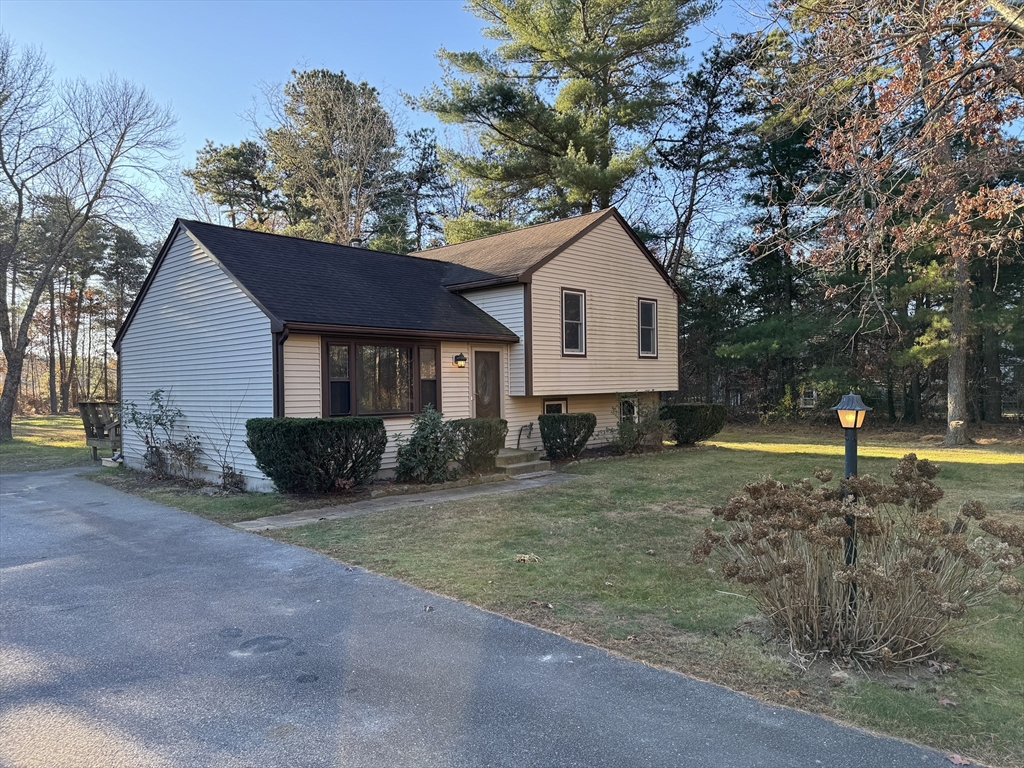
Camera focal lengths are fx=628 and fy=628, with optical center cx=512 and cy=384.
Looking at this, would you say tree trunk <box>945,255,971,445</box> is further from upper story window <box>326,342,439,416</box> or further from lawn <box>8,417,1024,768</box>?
upper story window <box>326,342,439,416</box>

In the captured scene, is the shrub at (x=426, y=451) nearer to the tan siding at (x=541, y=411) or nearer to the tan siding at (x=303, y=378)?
the tan siding at (x=303, y=378)

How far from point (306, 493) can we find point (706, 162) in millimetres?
19920

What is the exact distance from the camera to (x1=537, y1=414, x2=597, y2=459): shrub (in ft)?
42.2

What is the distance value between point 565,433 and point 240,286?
21.8 feet

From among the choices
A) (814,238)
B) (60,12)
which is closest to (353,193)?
(60,12)

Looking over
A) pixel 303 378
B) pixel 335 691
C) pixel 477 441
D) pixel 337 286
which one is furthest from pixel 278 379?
pixel 335 691

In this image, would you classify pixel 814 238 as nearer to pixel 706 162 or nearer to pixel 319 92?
pixel 706 162

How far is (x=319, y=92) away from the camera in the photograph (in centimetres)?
2534

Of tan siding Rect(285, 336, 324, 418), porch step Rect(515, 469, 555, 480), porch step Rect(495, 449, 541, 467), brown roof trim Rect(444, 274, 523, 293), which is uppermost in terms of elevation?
brown roof trim Rect(444, 274, 523, 293)

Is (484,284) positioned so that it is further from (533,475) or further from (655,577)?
(655,577)

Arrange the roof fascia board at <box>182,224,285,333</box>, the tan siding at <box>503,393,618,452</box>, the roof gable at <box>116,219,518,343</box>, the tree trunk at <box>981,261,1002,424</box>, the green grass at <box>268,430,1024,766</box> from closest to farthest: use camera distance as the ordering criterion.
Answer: the green grass at <box>268,430,1024,766</box> → the roof fascia board at <box>182,224,285,333</box> → the roof gable at <box>116,219,518,343</box> → the tan siding at <box>503,393,618,452</box> → the tree trunk at <box>981,261,1002,424</box>

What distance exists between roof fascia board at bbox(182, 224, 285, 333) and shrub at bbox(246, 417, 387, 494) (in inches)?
55.0

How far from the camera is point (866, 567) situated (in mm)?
3279

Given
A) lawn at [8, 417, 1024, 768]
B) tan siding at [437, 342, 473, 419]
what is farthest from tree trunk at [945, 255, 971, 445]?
tan siding at [437, 342, 473, 419]
